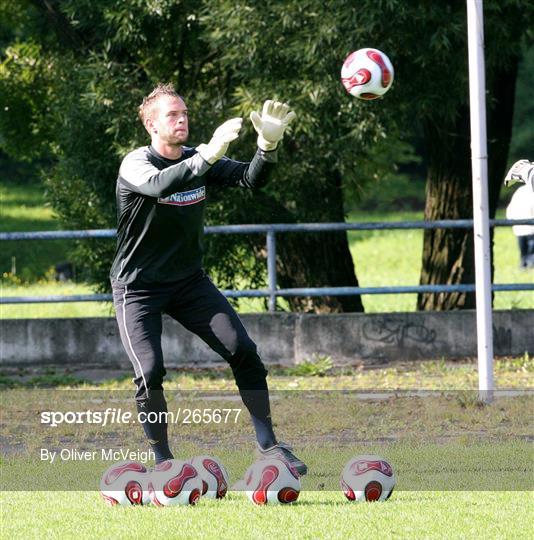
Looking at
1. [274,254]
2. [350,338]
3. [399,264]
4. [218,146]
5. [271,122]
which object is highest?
[271,122]

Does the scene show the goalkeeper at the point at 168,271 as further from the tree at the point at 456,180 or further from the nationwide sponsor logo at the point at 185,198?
the tree at the point at 456,180

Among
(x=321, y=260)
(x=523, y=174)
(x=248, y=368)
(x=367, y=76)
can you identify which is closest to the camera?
(x=248, y=368)

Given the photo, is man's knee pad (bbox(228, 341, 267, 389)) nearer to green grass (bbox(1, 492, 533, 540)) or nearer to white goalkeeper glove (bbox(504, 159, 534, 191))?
green grass (bbox(1, 492, 533, 540))

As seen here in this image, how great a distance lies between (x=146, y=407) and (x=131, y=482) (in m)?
0.77

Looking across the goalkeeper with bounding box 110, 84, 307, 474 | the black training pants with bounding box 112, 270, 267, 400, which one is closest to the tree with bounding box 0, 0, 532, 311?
the goalkeeper with bounding box 110, 84, 307, 474

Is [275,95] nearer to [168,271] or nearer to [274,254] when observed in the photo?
[274,254]

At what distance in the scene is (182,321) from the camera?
26.4ft

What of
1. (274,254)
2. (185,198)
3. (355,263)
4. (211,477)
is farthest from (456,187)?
(355,263)

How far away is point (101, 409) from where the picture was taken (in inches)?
430

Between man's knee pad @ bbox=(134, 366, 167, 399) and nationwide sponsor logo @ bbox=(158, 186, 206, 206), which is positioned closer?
man's knee pad @ bbox=(134, 366, 167, 399)

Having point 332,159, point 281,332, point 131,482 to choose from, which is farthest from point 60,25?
point 131,482

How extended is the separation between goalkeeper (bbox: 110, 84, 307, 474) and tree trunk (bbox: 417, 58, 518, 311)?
7.70 meters

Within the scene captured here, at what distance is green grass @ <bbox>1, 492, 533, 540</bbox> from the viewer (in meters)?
6.14

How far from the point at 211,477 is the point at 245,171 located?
1950 millimetres
